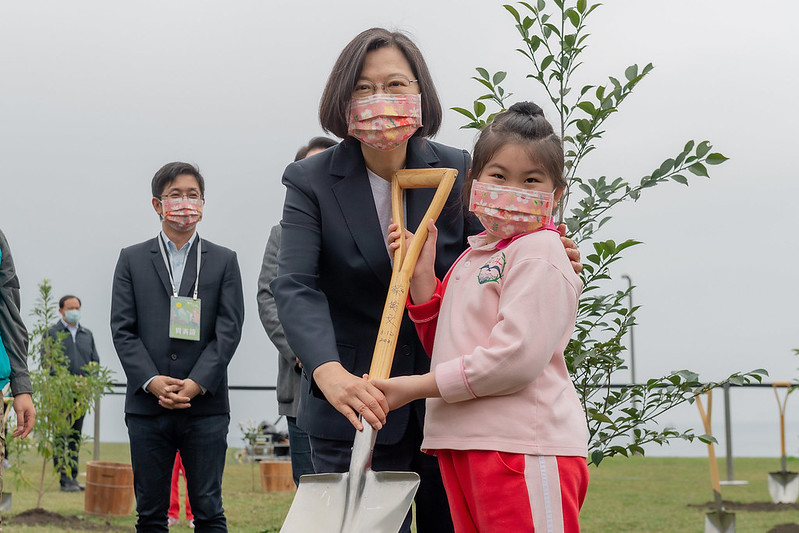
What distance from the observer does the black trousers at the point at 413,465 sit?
2.72m

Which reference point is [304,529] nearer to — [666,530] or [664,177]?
[664,177]

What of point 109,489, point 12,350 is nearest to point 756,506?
point 109,489

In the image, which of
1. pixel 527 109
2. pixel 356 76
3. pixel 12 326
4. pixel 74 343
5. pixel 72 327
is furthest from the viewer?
pixel 72 327

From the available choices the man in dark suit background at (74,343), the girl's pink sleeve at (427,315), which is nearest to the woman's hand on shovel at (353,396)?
the girl's pink sleeve at (427,315)

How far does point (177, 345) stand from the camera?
4.85 m

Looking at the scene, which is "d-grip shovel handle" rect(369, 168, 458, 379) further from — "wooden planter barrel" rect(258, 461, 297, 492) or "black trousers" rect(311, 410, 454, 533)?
"wooden planter barrel" rect(258, 461, 297, 492)

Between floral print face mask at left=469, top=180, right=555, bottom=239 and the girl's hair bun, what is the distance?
0.77 feet

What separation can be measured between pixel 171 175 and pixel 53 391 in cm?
388

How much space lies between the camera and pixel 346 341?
8.99 feet

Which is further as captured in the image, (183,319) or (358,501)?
(183,319)

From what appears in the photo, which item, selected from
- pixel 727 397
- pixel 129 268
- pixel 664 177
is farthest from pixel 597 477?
pixel 664 177

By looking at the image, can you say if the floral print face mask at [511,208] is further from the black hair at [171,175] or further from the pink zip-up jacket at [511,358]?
the black hair at [171,175]

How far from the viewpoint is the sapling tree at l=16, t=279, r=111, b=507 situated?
8086 millimetres

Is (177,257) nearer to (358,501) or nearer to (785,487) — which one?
(358,501)
